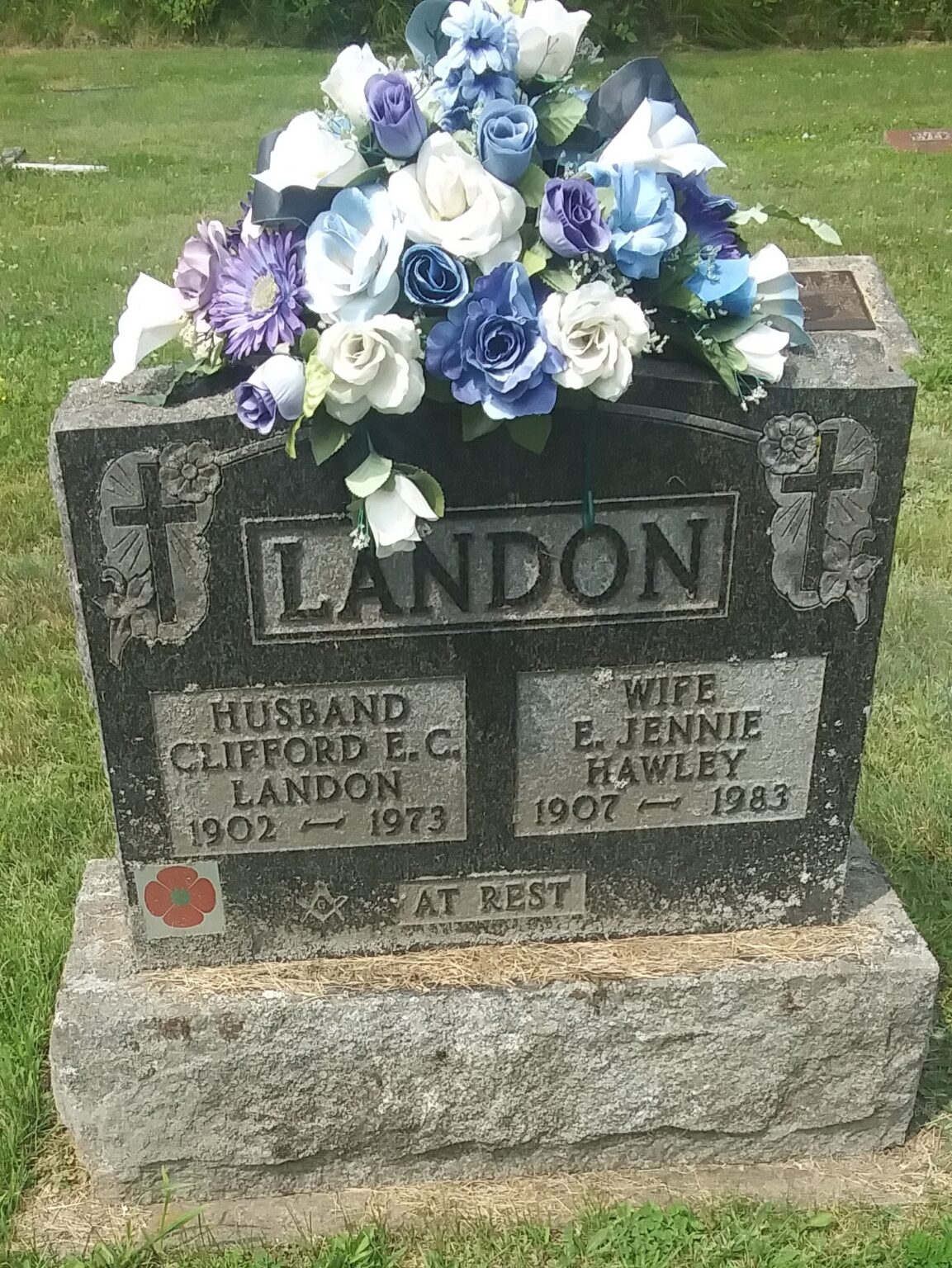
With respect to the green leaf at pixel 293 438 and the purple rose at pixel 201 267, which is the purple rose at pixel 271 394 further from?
the purple rose at pixel 201 267

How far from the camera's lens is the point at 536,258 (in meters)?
2.14

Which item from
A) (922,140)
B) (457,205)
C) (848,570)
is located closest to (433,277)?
(457,205)

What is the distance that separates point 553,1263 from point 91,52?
20.6m

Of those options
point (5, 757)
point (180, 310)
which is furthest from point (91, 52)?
point (180, 310)

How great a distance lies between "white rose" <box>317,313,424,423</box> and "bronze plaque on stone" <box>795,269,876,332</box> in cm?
210

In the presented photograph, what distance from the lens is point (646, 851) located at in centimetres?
269

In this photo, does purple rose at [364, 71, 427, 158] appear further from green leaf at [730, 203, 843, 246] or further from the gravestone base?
the gravestone base

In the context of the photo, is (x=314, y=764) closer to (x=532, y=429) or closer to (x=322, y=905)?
(x=322, y=905)

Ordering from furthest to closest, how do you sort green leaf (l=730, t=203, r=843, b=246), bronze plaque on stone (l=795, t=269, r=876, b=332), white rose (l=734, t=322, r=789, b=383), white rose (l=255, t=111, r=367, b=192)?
bronze plaque on stone (l=795, t=269, r=876, b=332) < green leaf (l=730, t=203, r=843, b=246) < white rose (l=734, t=322, r=789, b=383) < white rose (l=255, t=111, r=367, b=192)

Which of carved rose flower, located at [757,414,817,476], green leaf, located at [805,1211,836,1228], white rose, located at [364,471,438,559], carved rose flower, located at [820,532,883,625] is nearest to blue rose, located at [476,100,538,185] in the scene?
white rose, located at [364,471,438,559]

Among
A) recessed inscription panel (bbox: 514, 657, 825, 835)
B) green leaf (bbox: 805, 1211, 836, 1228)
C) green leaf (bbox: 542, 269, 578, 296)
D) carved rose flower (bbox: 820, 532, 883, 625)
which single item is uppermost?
green leaf (bbox: 542, 269, 578, 296)

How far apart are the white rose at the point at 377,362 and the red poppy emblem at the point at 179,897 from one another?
1.05 metres

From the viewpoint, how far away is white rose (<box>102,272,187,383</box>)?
2.31 metres

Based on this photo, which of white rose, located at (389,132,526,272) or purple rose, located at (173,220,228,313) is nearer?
white rose, located at (389,132,526,272)
